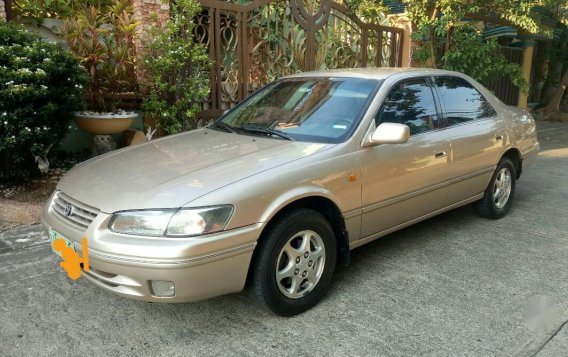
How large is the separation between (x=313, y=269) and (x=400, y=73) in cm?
190

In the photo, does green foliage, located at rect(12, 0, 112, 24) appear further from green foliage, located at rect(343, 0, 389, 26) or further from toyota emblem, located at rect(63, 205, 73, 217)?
green foliage, located at rect(343, 0, 389, 26)

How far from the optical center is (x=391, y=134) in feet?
11.1

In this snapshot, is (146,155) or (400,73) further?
(400,73)

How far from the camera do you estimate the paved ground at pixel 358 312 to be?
2.82 metres

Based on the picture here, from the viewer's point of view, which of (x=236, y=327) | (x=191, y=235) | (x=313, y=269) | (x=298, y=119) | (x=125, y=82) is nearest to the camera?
(x=191, y=235)

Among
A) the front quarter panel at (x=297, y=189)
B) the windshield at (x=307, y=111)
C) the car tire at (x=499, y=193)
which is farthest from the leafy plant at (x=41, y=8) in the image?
the car tire at (x=499, y=193)

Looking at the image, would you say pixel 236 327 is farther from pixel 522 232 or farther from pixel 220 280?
pixel 522 232

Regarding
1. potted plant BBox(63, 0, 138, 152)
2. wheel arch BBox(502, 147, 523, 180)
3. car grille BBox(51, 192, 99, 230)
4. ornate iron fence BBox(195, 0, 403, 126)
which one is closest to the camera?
car grille BBox(51, 192, 99, 230)

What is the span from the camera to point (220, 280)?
8.96ft

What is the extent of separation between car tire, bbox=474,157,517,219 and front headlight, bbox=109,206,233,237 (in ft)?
10.8

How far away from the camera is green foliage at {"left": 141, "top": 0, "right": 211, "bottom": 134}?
20.3 ft

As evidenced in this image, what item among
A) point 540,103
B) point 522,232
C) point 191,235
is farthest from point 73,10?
point 540,103

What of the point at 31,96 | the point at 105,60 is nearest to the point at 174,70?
the point at 105,60

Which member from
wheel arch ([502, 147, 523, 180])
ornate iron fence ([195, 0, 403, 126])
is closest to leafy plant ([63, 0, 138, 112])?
ornate iron fence ([195, 0, 403, 126])
